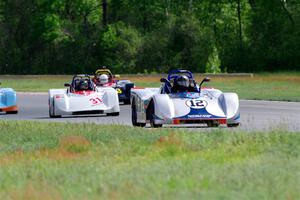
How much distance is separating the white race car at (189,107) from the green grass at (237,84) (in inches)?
612

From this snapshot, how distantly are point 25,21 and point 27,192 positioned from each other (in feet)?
255

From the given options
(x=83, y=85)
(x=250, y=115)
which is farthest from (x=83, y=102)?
(x=250, y=115)

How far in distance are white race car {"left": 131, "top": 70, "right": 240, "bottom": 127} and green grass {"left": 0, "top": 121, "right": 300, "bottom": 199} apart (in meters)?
2.60

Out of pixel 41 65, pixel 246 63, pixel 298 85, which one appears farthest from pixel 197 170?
pixel 41 65

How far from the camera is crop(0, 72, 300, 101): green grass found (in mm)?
44281

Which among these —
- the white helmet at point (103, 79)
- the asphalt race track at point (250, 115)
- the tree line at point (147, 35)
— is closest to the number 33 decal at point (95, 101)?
the asphalt race track at point (250, 115)

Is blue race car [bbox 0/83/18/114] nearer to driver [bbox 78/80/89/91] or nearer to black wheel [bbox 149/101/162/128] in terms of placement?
driver [bbox 78/80/89/91]

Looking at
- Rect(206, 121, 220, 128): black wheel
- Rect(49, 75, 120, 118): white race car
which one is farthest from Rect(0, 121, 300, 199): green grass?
Rect(49, 75, 120, 118): white race car

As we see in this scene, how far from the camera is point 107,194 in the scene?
11.0 m

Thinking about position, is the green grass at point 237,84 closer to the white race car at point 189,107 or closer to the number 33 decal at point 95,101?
the number 33 decal at point 95,101

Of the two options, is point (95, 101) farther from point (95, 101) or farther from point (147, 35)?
point (147, 35)

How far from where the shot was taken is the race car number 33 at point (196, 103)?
23.5 m

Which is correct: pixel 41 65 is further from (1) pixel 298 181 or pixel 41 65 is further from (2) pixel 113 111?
(1) pixel 298 181

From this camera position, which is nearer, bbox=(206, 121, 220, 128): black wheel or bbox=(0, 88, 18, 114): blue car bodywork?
bbox=(206, 121, 220, 128): black wheel
